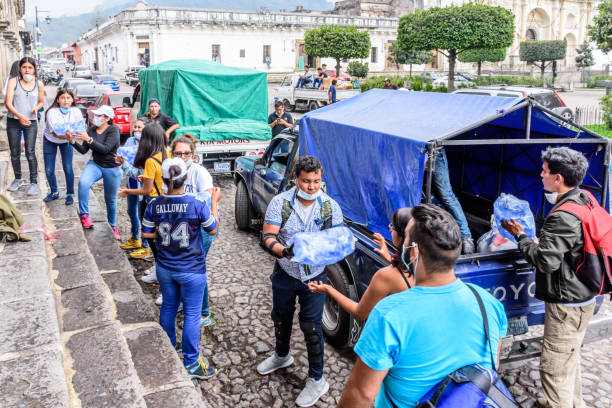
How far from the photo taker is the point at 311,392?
4.00m

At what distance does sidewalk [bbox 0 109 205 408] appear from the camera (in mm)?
3279

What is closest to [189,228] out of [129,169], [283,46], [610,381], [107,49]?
[129,169]

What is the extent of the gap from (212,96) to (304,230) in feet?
29.9

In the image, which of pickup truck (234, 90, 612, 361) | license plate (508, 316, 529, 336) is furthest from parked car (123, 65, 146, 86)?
license plate (508, 316, 529, 336)

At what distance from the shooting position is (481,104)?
4.62 metres

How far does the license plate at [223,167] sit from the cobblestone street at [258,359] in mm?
4359

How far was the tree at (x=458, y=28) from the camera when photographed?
28062 millimetres

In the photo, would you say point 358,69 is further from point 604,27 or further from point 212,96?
point 212,96

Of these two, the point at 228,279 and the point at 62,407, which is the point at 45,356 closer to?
the point at 62,407

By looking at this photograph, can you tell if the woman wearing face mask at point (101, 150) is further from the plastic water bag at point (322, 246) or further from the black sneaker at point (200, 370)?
the plastic water bag at point (322, 246)

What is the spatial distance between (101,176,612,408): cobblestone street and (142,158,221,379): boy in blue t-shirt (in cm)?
41

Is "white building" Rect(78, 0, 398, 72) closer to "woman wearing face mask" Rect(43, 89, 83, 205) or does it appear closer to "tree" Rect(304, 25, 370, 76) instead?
"tree" Rect(304, 25, 370, 76)

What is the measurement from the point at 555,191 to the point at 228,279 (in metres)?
4.02

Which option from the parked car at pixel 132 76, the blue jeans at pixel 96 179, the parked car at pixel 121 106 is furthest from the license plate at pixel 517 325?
the parked car at pixel 132 76
